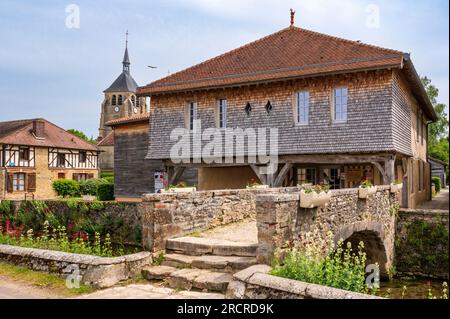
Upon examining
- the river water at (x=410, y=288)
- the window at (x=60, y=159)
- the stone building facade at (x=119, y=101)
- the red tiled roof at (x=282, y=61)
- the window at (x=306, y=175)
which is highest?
the stone building facade at (x=119, y=101)

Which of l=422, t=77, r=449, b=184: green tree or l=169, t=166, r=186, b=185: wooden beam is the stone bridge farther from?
l=422, t=77, r=449, b=184: green tree

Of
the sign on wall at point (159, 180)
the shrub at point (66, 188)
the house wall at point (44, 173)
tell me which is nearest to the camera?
the sign on wall at point (159, 180)

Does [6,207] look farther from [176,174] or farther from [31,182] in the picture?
[31,182]

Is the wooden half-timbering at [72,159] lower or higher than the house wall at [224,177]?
higher

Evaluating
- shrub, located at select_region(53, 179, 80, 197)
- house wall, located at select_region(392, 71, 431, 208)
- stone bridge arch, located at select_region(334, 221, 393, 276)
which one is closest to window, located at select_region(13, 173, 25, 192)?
shrub, located at select_region(53, 179, 80, 197)

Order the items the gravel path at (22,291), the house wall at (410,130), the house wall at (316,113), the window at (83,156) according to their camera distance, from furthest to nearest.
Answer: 1. the window at (83,156)
2. the house wall at (410,130)
3. the house wall at (316,113)
4. the gravel path at (22,291)

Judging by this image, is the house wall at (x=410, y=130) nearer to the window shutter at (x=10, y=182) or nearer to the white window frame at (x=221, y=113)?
the white window frame at (x=221, y=113)

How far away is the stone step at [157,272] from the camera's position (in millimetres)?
6586

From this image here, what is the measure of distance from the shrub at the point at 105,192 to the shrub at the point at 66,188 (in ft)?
19.7

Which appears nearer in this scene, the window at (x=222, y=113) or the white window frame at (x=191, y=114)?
the window at (x=222, y=113)

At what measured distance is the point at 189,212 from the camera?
866cm

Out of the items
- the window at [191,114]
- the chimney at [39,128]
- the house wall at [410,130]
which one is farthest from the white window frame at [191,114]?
the chimney at [39,128]

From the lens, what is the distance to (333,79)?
14.5 meters
